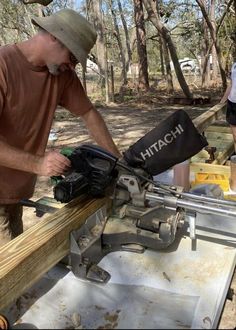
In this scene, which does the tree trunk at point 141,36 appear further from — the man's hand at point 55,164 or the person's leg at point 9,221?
the man's hand at point 55,164

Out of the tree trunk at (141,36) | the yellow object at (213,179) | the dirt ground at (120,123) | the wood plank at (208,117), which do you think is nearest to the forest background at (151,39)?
the tree trunk at (141,36)

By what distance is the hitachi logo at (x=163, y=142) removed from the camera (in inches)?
71.6

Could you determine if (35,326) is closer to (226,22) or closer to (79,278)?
(79,278)

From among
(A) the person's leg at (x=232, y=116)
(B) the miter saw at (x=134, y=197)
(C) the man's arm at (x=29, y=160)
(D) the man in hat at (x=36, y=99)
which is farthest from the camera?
(A) the person's leg at (x=232, y=116)

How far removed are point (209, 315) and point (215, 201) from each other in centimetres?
53

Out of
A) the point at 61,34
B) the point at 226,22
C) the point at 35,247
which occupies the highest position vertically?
the point at 226,22

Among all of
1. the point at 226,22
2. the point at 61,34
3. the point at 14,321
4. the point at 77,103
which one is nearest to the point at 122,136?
the point at 77,103

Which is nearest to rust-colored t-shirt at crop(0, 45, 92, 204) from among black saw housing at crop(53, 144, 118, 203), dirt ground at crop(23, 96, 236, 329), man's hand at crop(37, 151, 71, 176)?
man's hand at crop(37, 151, 71, 176)

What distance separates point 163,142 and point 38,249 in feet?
2.38

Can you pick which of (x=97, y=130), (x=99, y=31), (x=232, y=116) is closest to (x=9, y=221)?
(x=97, y=130)

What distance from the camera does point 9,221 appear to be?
8.79 feet

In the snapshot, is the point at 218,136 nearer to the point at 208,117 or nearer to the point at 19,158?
the point at 208,117

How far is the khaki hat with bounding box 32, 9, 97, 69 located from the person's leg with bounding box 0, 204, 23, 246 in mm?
1150

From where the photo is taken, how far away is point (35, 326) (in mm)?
1318
